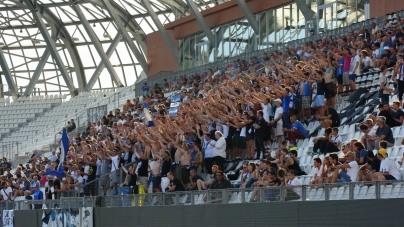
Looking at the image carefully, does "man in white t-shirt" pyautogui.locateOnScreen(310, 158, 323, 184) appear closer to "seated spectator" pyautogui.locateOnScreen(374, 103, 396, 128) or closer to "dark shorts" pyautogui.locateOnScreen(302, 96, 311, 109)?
"seated spectator" pyautogui.locateOnScreen(374, 103, 396, 128)

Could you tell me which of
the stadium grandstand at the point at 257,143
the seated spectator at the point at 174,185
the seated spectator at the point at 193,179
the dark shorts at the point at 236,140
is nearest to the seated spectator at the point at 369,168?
the stadium grandstand at the point at 257,143

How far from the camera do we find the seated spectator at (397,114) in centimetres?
1631

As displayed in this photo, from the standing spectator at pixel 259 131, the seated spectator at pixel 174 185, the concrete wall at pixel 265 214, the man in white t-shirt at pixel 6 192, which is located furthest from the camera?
the man in white t-shirt at pixel 6 192

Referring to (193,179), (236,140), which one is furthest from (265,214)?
(236,140)

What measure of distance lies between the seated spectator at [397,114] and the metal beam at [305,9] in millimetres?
17708

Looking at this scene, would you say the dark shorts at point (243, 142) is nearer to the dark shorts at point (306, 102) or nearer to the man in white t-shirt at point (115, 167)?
the dark shorts at point (306, 102)

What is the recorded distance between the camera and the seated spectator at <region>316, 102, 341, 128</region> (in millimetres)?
17953

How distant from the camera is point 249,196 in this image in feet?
50.3

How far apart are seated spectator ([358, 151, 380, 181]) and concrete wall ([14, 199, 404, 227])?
744mm

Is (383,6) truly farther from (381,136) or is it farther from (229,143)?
(381,136)

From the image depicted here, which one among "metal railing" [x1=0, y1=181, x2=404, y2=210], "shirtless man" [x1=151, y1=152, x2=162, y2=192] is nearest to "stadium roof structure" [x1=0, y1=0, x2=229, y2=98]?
"metal railing" [x1=0, y1=181, x2=404, y2=210]

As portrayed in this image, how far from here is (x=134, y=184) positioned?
67.1 ft

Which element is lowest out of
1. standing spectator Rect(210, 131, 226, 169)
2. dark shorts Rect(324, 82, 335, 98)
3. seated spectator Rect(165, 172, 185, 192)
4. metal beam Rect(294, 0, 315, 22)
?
seated spectator Rect(165, 172, 185, 192)

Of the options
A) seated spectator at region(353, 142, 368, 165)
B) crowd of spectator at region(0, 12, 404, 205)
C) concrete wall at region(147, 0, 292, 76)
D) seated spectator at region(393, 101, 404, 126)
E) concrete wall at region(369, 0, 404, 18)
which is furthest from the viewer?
concrete wall at region(147, 0, 292, 76)
